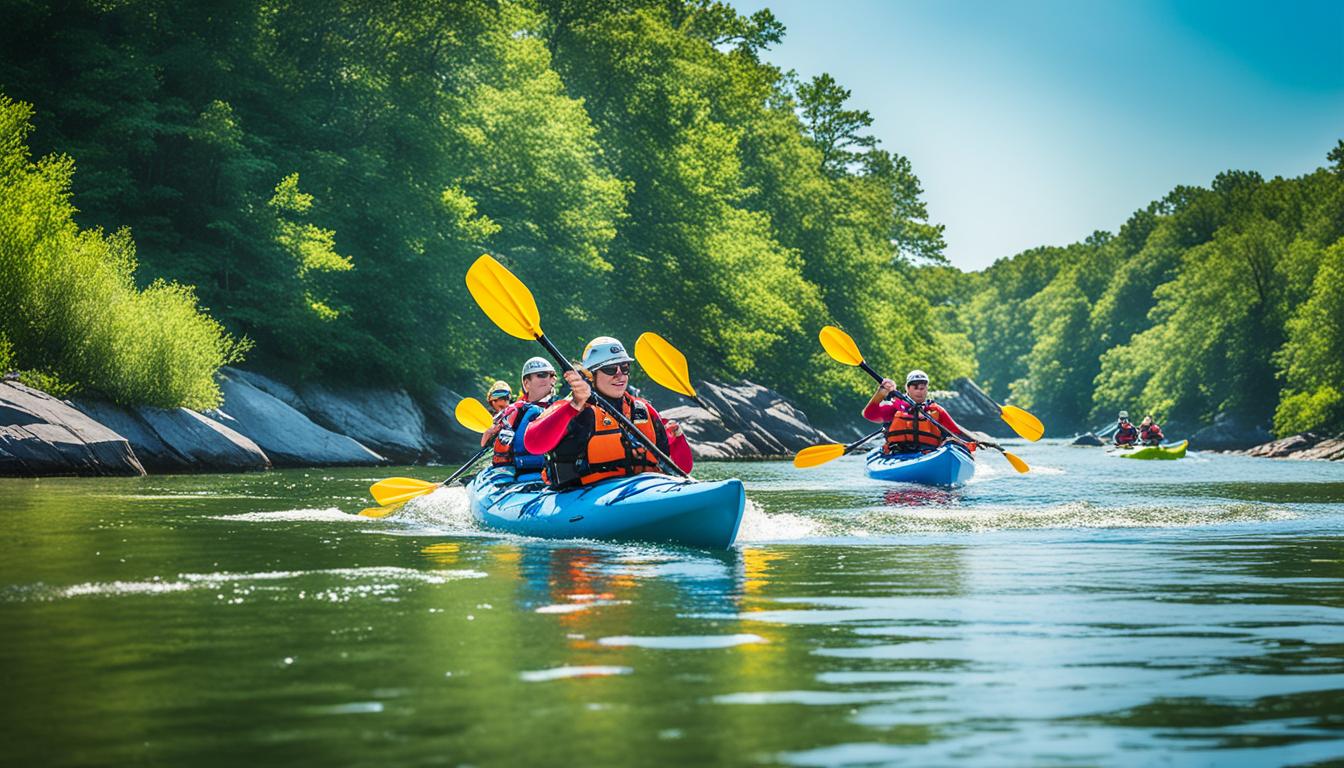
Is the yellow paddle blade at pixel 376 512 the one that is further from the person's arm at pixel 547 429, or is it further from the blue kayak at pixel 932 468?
the blue kayak at pixel 932 468

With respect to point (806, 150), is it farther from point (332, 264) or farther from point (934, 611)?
point (934, 611)

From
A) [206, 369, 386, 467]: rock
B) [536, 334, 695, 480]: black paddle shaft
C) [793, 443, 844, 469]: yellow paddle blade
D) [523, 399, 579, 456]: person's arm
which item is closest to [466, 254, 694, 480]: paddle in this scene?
[536, 334, 695, 480]: black paddle shaft

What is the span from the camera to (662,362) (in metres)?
14.3

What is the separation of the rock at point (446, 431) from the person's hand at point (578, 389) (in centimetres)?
2016

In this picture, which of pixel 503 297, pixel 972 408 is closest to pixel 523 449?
pixel 503 297

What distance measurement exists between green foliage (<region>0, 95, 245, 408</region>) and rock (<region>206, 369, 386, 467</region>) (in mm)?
1804

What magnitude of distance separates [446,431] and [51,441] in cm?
1345

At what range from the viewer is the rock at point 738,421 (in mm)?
37125

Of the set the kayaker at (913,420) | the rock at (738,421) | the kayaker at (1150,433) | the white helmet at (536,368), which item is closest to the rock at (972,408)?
the rock at (738,421)

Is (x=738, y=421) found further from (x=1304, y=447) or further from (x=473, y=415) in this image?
(x=473, y=415)

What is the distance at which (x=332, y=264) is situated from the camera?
1161 inches

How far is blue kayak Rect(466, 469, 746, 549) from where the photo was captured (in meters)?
10.6

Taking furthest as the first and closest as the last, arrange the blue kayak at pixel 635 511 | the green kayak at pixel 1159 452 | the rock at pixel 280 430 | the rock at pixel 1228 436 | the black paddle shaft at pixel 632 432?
the rock at pixel 1228 436, the green kayak at pixel 1159 452, the rock at pixel 280 430, the black paddle shaft at pixel 632 432, the blue kayak at pixel 635 511

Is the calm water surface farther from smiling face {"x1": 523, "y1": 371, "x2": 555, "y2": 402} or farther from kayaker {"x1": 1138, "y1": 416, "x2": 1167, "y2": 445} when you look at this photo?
kayaker {"x1": 1138, "y1": 416, "x2": 1167, "y2": 445}
